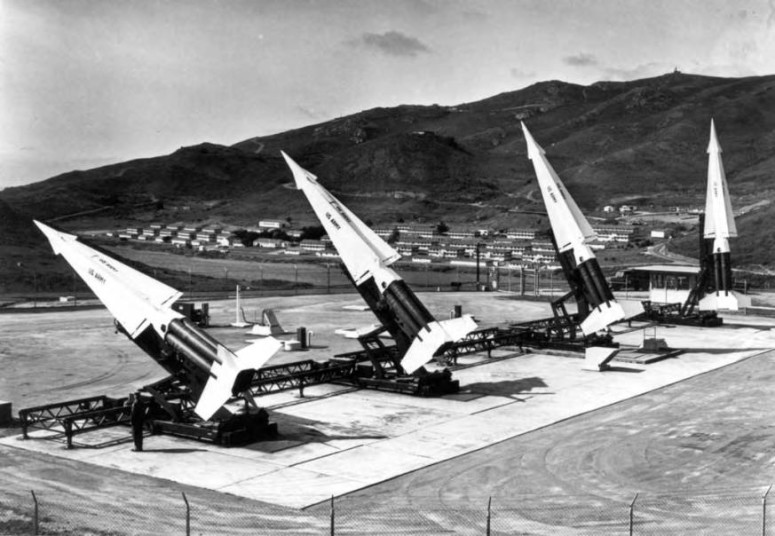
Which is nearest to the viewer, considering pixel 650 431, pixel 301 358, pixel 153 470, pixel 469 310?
pixel 153 470

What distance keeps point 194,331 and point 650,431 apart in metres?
13.0

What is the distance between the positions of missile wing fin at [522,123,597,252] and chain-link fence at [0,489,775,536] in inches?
856

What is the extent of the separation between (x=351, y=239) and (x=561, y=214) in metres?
13.6

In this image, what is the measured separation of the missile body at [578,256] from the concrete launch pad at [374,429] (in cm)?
231

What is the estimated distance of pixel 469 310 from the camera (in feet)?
197

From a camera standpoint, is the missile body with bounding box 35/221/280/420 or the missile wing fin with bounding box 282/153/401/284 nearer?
the missile body with bounding box 35/221/280/420

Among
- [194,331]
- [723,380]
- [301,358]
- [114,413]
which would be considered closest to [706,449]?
[723,380]

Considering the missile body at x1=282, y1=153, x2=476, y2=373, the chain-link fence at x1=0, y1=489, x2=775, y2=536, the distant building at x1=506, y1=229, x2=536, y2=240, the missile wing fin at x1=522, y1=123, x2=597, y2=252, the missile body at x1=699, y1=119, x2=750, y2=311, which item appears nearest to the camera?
the chain-link fence at x1=0, y1=489, x2=775, y2=536

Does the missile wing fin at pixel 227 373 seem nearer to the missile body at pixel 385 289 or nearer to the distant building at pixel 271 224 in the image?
the missile body at pixel 385 289

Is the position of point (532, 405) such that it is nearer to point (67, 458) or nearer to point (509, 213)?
point (67, 458)

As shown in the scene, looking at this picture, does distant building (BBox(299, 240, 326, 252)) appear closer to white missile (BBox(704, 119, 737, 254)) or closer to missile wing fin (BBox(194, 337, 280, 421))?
white missile (BBox(704, 119, 737, 254))

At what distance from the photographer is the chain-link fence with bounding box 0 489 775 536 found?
15172 millimetres

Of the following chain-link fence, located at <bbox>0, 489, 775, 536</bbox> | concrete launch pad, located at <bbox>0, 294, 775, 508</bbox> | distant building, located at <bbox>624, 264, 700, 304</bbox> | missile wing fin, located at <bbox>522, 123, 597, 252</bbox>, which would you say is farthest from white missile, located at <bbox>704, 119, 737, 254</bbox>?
chain-link fence, located at <bbox>0, 489, 775, 536</bbox>

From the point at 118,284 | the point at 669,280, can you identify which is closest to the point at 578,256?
the point at 118,284
